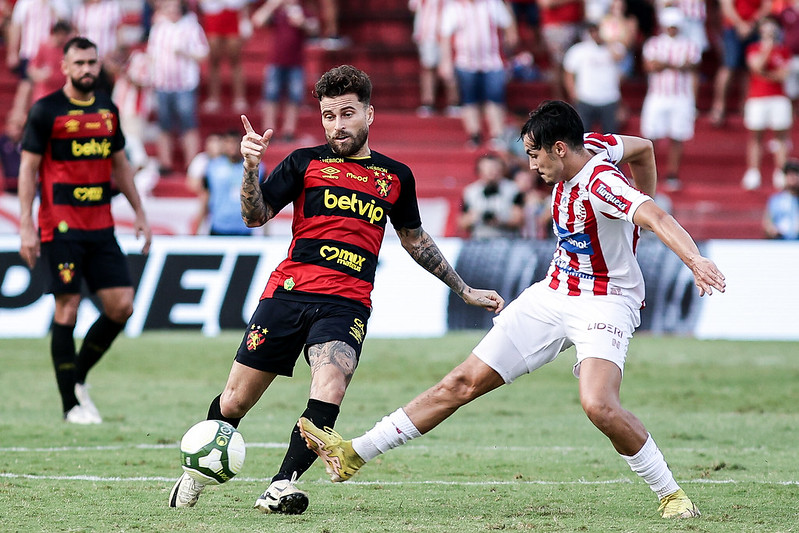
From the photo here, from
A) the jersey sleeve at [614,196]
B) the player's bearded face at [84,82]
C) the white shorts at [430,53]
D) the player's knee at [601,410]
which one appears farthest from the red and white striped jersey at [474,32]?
the player's knee at [601,410]

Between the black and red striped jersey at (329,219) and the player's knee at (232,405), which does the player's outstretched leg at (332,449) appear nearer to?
the player's knee at (232,405)

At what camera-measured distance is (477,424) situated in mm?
9453

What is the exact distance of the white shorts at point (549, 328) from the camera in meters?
6.21

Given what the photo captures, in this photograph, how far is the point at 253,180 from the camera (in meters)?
5.94

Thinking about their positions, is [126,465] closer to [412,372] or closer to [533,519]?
[533,519]

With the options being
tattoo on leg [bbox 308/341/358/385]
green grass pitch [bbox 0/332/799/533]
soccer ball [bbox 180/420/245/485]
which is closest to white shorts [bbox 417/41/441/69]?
green grass pitch [bbox 0/332/799/533]

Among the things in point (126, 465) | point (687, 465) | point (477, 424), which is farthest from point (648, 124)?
point (126, 465)

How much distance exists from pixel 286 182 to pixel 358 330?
818 mm

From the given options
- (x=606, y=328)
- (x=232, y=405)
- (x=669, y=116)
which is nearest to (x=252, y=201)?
(x=232, y=405)

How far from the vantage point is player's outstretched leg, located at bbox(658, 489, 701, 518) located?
5.98m

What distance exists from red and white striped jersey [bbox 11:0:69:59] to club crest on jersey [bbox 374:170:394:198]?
13.3m

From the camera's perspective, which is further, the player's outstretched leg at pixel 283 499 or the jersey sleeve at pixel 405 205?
the jersey sleeve at pixel 405 205

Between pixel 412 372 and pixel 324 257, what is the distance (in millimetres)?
5908

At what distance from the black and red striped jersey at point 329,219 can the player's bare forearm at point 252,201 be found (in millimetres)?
127
